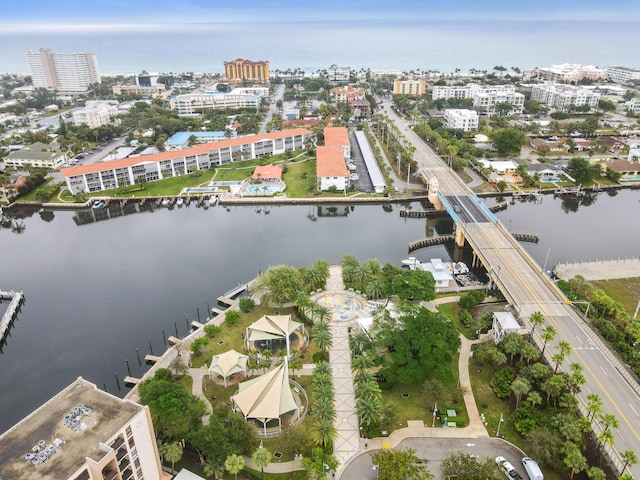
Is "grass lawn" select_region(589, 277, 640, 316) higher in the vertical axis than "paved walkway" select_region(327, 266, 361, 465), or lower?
higher

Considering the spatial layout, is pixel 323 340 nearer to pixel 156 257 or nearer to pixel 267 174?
pixel 156 257

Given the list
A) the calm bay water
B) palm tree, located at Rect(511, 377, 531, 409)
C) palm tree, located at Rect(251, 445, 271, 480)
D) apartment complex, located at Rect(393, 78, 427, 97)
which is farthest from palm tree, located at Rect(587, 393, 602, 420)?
apartment complex, located at Rect(393, 78, 427, 97)

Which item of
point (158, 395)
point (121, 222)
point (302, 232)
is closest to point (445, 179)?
point (302, 232)

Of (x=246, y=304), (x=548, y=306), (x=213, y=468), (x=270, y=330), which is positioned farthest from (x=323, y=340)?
(x=548, y=306)

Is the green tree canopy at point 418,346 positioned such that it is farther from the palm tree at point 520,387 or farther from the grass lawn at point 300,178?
the grass lawn at point 300,178

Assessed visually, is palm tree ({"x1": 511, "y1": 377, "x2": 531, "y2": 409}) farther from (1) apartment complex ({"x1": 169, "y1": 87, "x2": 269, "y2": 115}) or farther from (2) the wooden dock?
(1) apartment complex ({"x1": 169, "y1": 87, "x2": 269, "y2": 115})

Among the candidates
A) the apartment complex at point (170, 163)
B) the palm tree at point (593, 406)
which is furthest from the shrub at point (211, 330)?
the apartment complex at point (170, 163)
